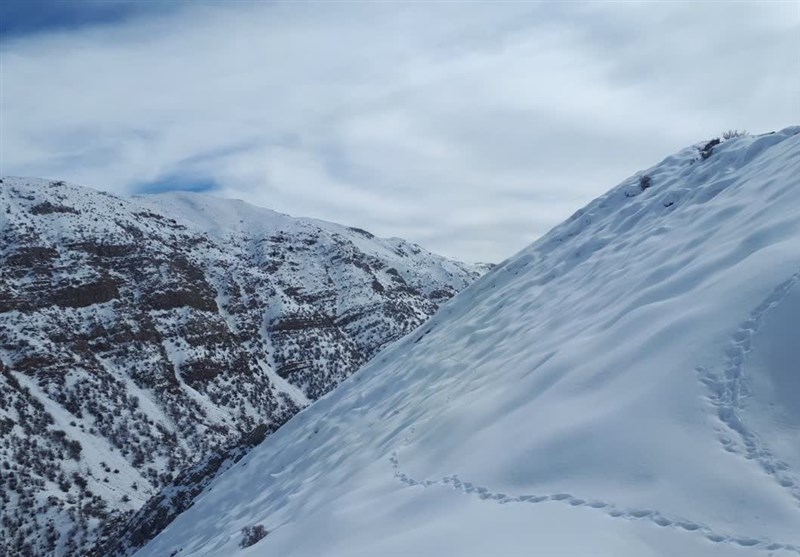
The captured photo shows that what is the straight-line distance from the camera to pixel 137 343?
75812 mm

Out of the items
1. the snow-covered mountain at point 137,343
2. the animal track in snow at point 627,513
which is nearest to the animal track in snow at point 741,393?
the animal track in snow at point 627,513

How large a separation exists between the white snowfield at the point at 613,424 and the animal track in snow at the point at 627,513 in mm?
20

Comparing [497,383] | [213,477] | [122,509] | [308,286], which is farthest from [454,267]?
[497,383]

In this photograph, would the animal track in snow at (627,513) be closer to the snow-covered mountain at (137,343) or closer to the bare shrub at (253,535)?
the bare shrub at (253,535)

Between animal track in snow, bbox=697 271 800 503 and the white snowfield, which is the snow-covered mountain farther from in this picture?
animal track in snow, bbox=697 271 800 503

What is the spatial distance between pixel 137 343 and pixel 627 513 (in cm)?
7942

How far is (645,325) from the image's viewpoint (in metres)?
9.60

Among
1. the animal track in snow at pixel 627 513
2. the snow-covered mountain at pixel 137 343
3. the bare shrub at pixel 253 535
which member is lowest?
the animal track in snow at pixel 627 513

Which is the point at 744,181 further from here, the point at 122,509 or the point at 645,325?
the point at 122,509

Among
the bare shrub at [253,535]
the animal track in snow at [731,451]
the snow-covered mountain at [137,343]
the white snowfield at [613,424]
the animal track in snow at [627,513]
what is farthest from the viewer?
the snow-covered mountain at [137,343]

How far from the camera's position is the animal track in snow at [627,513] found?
5070 mm

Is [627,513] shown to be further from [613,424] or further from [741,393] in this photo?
[741,393]

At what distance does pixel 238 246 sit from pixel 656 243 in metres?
127

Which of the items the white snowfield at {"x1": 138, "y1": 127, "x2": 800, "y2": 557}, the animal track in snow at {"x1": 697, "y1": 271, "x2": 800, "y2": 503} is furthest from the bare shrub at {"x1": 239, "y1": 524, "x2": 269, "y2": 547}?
the animal track in snow at {"x1": 697, "y1": 271, "x2": 800, "y2": 503}
